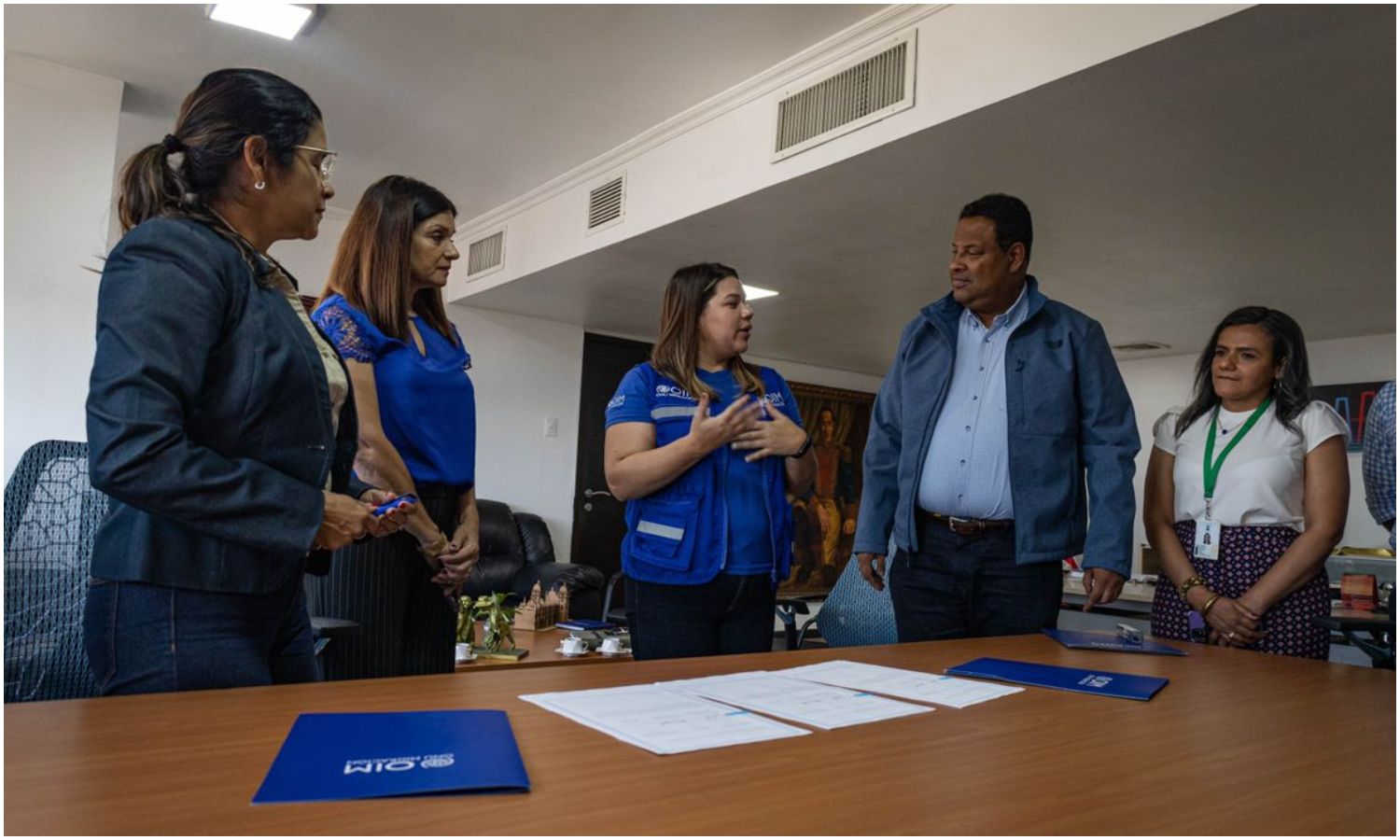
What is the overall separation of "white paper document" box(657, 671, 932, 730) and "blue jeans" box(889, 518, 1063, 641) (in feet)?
2.64

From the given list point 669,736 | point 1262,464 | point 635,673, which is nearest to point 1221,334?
point 1262,464

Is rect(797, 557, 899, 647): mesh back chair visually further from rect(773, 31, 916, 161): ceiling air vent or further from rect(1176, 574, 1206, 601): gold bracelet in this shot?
rect(773, 31, 916, 161): ceiling air vent

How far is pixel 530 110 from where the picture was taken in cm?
431

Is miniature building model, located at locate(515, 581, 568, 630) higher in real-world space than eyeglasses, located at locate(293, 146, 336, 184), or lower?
lower

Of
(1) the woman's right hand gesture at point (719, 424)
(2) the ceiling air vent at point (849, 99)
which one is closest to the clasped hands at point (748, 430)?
(1) the woman's right hand gesture at point (719, 424)

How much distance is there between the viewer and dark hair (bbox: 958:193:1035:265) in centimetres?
211

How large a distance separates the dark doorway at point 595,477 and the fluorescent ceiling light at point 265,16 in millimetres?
3878

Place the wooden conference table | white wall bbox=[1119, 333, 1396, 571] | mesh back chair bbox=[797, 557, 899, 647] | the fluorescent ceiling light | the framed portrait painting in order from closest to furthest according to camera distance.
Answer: the wooden conference table
mesh back chair bbox=[797, 557, 899, 647]
the fluorescent ceiling light
white wall bbox=[1119, 333, 1396, 571]
the framed portrait painting

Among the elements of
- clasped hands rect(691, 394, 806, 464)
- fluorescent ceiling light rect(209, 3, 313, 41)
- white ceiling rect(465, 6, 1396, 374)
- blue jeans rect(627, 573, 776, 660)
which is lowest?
blue jeans rect(627, 573, 776, 660)

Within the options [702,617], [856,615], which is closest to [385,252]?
[702,617]

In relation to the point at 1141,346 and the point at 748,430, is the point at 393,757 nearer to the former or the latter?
the point at 748,430

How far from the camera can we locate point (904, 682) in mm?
1241

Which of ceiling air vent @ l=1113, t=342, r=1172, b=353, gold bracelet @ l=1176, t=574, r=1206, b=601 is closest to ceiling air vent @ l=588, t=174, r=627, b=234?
gold bracelet @ l=1176, t=574, r=1206, b=601

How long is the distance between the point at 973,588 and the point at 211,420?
140 cm
